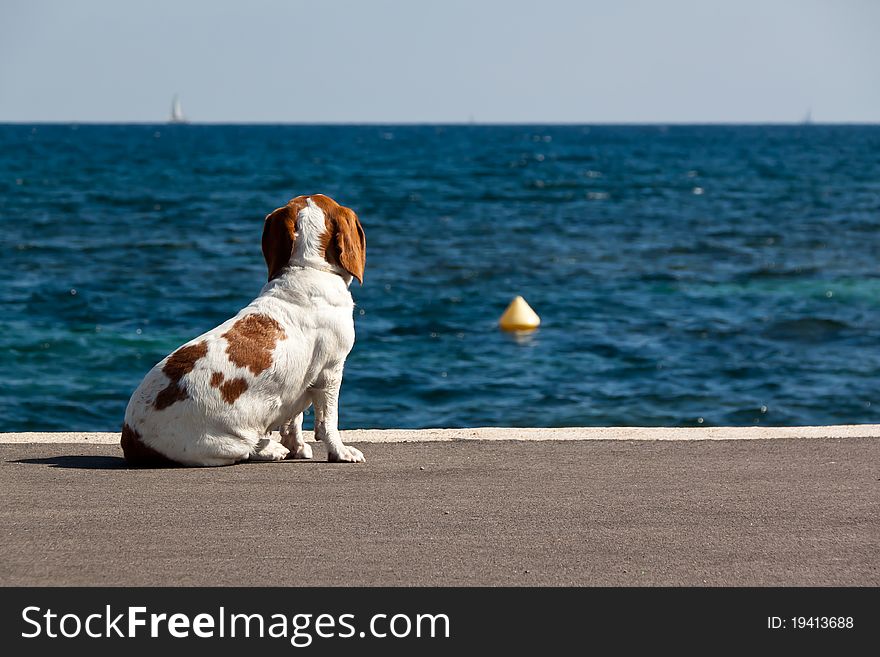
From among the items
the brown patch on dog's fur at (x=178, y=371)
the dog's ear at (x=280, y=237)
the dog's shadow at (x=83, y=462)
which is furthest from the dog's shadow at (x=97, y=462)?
the dog's ear at (x=280, y=237)

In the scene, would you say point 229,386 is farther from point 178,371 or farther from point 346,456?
point 346,456

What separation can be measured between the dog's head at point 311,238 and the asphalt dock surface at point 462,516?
1.16 meters

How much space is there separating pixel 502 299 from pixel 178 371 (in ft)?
49.8

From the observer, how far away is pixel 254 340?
693 cm

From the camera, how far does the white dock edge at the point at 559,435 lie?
788cm

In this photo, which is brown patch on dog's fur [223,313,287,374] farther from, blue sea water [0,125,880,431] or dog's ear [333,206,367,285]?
blue sea water [0,125,880,431]

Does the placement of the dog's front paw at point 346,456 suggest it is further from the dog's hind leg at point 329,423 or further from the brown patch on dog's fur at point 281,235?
the brown patch on dog's fur at point 281,235

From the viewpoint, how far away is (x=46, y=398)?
14531mm

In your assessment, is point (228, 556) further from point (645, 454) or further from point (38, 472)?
point (645, 454)

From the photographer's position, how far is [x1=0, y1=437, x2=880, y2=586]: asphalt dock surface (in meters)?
5.09

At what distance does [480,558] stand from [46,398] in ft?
34.1

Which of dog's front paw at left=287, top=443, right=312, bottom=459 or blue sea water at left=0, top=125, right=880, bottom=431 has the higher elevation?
blue sea water at left=0, top=125, right=880, bottom=431
